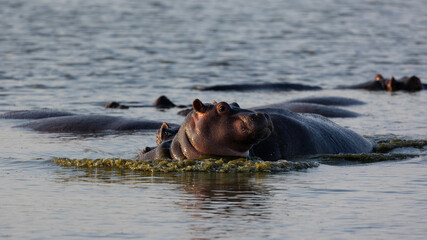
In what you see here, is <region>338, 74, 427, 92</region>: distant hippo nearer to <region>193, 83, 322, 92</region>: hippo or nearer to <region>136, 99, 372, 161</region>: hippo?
<region>193, 83, 322, 92</region>: hippo

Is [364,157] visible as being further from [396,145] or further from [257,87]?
[257,87]

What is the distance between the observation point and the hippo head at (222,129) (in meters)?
Result: 7.71

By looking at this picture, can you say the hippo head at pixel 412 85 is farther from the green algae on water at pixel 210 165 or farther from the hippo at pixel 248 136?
the green algae on water at pixel 210 165

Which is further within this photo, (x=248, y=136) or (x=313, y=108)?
(x=313, y=108)

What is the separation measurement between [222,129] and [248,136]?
25cm

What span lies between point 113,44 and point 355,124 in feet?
45.9

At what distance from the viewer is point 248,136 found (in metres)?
7.76

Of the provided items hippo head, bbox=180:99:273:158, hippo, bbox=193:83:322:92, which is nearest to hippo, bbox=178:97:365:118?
hippo, bbox=193:83:322:92

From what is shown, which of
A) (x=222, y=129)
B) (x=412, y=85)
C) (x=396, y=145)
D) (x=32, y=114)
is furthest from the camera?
(x=412, y=85)

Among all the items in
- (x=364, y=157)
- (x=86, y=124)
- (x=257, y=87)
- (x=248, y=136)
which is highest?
(x=257, y=87)

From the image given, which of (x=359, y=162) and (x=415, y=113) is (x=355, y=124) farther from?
(x=359, y=162)

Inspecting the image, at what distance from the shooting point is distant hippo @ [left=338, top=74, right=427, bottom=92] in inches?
695

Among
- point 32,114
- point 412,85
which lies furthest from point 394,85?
point 32,114

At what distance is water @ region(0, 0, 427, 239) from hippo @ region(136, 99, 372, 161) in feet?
0.90
